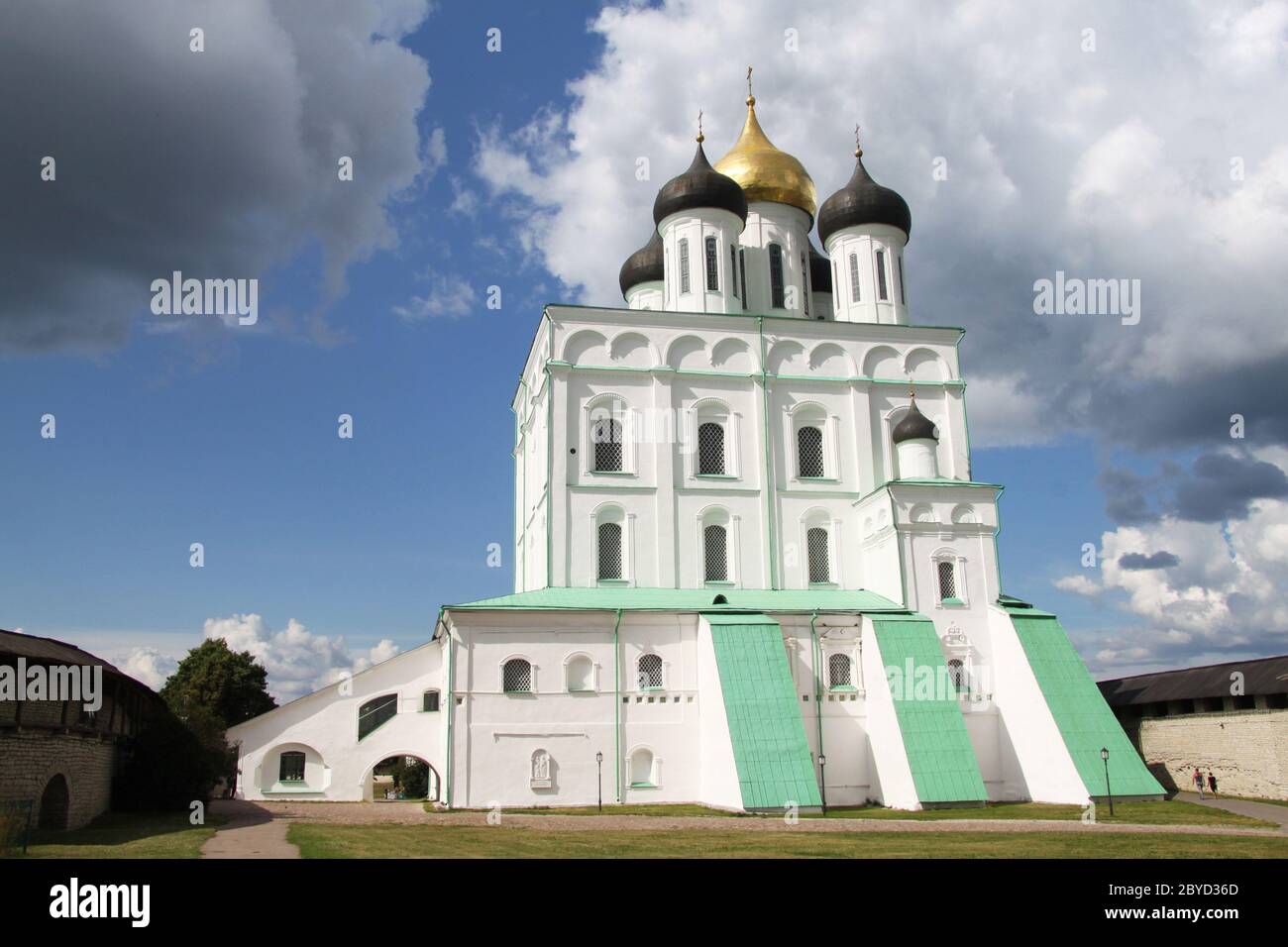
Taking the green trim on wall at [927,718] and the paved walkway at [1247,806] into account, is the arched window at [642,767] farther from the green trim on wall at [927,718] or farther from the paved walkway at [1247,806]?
the paved walkway at [1247,806]

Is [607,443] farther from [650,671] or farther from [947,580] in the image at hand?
[947,580]

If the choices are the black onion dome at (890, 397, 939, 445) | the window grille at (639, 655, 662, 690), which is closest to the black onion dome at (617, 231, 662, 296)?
the black onion dome at (890, 397, 939, 445)

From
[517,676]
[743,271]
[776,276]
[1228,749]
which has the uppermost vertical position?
[776,276]

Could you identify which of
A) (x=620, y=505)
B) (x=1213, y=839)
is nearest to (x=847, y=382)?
(x=620, y=505)

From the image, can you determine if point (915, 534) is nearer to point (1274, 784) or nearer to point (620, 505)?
point (620, 505)

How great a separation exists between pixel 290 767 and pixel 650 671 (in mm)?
8920

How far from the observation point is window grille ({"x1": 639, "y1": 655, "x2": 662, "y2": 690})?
941 inches

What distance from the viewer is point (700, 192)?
29.2 metres

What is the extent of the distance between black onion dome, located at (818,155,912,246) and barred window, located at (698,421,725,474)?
7899 mm

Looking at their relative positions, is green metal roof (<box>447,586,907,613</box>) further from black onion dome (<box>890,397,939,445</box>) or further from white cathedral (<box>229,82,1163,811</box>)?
black onion dome (<box>890,397,939,445</box>)

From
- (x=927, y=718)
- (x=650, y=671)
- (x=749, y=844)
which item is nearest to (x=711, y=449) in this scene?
(x=650, y=671)

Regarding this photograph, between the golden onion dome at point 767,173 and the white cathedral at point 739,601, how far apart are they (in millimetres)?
1544

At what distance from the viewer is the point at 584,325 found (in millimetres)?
27438
